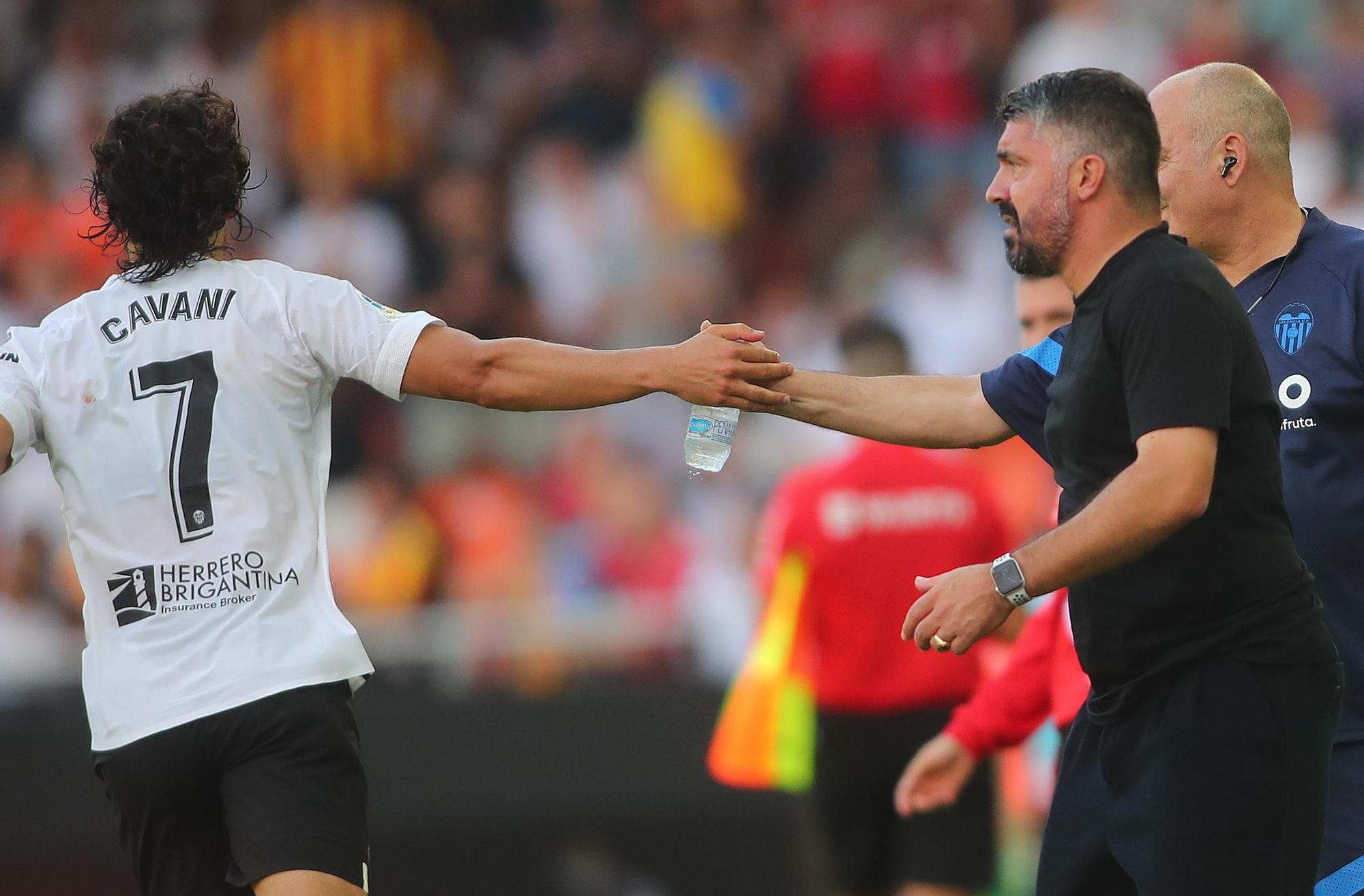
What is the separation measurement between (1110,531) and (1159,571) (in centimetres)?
26

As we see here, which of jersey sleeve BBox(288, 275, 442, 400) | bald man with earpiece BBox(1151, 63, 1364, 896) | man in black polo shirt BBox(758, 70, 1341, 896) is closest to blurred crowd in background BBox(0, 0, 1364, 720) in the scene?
bald man with earpiece BBox(1151, 63, 1364, 896)

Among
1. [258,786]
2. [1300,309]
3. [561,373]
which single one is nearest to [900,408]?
[561,373]

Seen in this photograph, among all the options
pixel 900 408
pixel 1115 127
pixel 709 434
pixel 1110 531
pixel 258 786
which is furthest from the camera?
pixel 709 434

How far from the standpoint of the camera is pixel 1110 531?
331cm

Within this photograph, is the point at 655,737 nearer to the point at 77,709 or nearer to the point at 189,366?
the point at 77,709

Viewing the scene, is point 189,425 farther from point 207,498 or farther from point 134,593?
point 134,593

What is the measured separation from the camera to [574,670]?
8.36 m

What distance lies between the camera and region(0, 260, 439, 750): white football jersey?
390 centimetres

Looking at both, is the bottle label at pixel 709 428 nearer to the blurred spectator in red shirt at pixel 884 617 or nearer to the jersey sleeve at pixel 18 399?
the jersey sleeve at pixel 18 399

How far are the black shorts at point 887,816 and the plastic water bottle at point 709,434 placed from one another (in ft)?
9.53

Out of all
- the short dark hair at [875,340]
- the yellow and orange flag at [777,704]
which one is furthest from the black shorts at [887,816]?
the short dark hair at [875,340]

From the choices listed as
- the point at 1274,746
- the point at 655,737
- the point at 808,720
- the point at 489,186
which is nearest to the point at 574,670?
the point at 655,737

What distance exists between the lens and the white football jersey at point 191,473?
3.90 m

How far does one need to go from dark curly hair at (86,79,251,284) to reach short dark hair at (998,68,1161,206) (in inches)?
80.2
